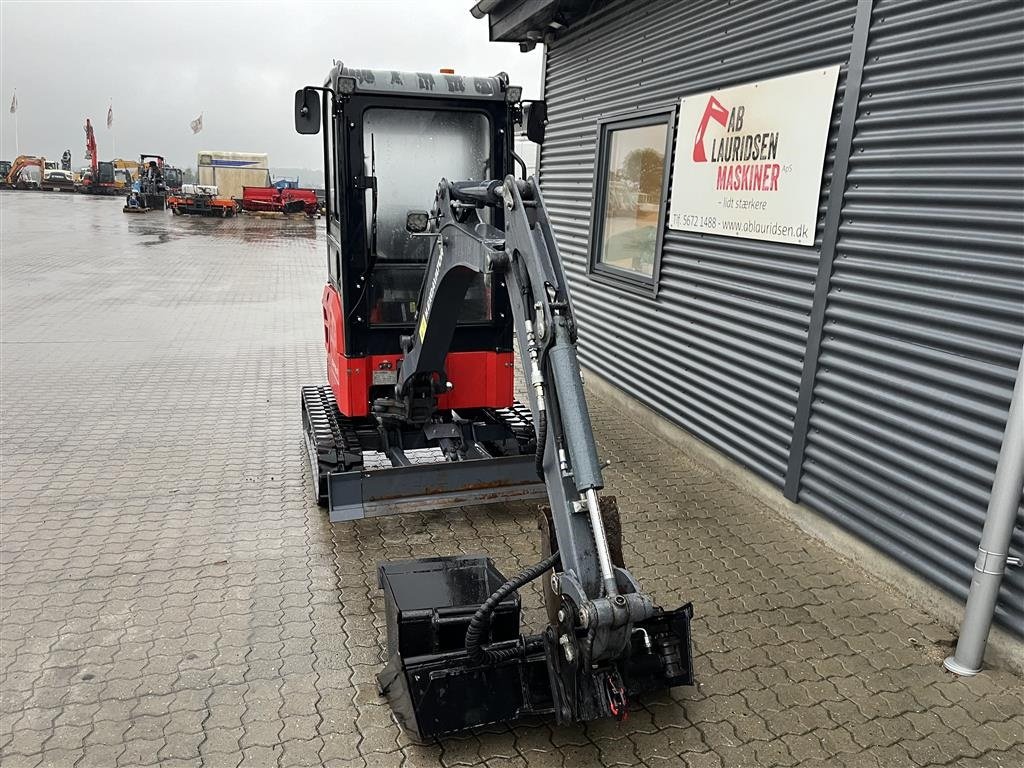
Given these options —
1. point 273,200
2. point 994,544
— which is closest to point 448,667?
point 994,544

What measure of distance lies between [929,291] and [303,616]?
3981 millimetres

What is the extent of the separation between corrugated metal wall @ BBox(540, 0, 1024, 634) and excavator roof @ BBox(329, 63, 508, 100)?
2.05 meters

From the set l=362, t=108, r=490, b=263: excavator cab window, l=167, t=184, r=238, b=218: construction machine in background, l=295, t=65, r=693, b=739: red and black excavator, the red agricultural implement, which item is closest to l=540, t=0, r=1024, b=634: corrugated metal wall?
l=295, t=65, r=693, b=739: red and black excavator

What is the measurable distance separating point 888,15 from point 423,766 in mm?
4869

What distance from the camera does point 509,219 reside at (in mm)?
3637

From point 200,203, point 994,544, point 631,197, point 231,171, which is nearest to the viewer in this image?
point 994,544

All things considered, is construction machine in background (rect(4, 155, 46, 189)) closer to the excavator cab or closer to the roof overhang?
the roof overhang

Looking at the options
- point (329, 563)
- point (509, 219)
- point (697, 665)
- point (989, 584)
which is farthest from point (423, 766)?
point (989, 584)

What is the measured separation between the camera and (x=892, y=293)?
4.53 m

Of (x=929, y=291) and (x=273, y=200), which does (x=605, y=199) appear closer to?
(x=929, y=291)

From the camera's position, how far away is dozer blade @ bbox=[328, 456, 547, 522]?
495 cm

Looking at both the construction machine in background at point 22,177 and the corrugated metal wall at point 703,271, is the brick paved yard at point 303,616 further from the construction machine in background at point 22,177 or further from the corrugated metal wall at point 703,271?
the construction machine in background at point 22,177

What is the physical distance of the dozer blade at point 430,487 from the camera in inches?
195

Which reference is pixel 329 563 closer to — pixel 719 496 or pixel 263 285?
pixel 719 496
